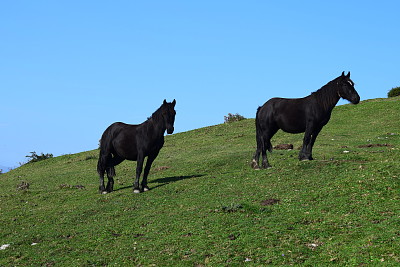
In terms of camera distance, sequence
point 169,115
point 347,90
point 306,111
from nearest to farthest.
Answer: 1. point 169,115
2. point 347,90
3. point 306,111

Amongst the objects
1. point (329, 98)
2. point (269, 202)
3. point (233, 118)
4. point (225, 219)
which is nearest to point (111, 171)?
point (269, 202)

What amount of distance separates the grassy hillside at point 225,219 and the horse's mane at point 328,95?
2496mm

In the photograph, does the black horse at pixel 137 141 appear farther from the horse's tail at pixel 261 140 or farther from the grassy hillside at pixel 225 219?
the horse's tail at pixel 261 140

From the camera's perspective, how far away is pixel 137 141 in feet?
62.6

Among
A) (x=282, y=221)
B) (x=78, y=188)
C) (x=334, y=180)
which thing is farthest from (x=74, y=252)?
(x=78, y=188)

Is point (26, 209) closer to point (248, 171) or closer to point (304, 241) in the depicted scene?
point (248, 171)

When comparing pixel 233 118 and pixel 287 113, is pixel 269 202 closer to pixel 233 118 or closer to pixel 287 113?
pixel 287 113

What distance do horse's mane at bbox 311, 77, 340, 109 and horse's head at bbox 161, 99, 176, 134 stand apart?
627 centimetres

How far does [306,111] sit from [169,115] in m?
5.96

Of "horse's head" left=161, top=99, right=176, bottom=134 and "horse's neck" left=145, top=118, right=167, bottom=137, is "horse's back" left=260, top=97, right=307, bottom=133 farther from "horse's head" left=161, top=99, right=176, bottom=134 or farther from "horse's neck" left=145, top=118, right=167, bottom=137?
"horse's neck" left=145, top=118, right=167, bottom=137

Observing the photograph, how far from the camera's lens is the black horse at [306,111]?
18969mm

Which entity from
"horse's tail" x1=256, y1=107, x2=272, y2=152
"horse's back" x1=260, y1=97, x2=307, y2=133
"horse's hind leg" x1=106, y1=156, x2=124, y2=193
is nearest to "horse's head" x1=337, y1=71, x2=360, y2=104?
"horse's back" x1=260, y1=97, x2=307, y2=133

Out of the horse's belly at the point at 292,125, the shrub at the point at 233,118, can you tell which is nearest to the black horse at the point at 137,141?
the horse's belly at the point at 292,125

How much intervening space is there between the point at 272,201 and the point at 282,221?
215cm
